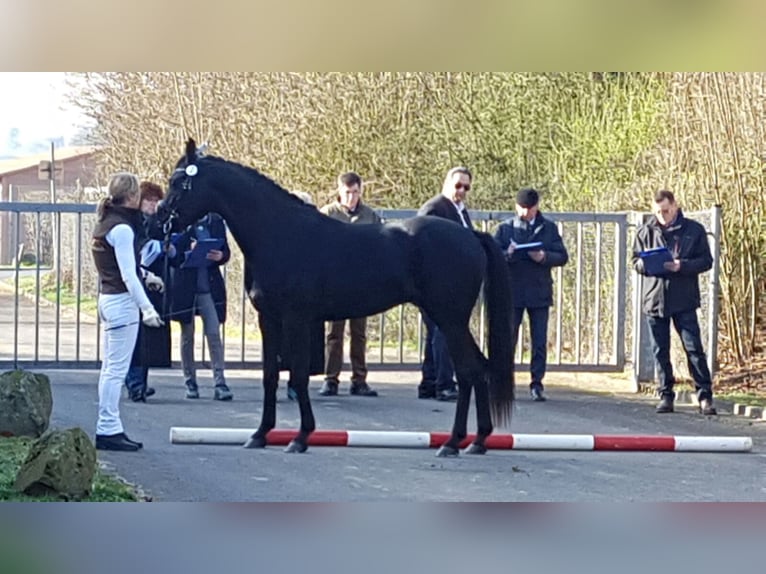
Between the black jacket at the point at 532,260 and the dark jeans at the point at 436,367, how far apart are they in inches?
28.0

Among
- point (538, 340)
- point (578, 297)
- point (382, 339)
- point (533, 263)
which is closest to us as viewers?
point (533, 263)

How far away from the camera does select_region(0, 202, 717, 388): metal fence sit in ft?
41.0

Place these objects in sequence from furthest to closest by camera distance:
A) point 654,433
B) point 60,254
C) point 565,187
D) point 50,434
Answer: point 565,187 → point 60,254 → point 654,433 → point 50,434

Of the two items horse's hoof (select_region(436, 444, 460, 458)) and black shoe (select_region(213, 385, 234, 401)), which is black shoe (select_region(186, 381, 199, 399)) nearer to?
black shoe (select_region(213, 385, 234, 401))

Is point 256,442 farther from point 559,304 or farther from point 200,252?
point 559,304

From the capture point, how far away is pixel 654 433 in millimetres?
10648

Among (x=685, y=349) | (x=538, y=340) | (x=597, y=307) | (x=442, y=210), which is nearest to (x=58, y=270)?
(x=442, y=210)

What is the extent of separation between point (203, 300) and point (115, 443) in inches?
84.2

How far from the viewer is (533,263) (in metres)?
11.8

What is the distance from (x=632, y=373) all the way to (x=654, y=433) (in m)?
2.30

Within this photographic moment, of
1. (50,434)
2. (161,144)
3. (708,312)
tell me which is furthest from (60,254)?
(708,312)

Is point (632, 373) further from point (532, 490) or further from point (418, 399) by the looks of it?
point (532, 490)

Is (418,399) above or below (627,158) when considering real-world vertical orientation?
below

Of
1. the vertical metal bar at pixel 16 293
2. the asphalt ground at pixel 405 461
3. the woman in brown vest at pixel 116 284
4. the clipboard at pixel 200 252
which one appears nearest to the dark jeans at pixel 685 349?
the asphalt ground at pixel 405 461
